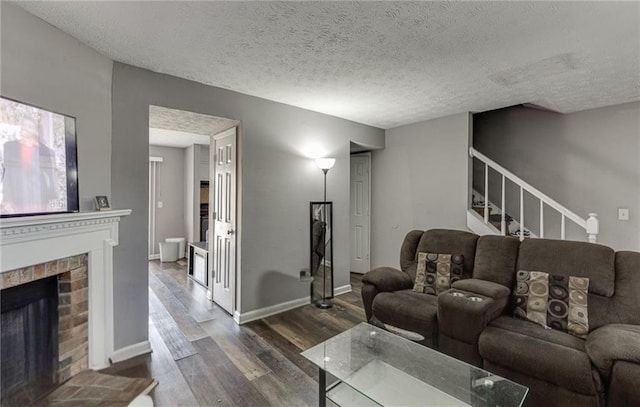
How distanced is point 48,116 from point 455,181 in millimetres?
3970

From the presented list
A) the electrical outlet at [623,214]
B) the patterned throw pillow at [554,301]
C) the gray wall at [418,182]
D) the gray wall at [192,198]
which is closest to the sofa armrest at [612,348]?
the patterned throw pillow at [554,301]

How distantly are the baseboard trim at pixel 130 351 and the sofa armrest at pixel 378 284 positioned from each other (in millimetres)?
1921

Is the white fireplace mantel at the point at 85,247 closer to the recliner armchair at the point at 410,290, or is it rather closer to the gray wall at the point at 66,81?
the gray wall at the point at 66,81

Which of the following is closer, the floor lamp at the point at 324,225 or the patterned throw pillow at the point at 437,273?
the patterned throw pillow at the point at 437,273

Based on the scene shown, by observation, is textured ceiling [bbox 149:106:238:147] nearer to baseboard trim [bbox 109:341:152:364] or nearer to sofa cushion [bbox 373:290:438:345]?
baseboard trim [bbox 109:341:152:364]

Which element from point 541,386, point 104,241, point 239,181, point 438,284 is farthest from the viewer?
point 239,181

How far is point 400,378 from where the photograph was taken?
1.65m

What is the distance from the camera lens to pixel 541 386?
168cm

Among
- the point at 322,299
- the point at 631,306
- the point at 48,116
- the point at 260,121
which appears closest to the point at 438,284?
the point at 631,306

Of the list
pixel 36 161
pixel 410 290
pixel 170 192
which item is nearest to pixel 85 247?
pixel 36 161

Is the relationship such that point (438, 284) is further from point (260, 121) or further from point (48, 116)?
point (48, 116)

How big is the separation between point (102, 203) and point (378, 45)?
229 centimetres

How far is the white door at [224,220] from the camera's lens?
10.4ft

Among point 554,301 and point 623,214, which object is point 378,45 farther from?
point 623,214
